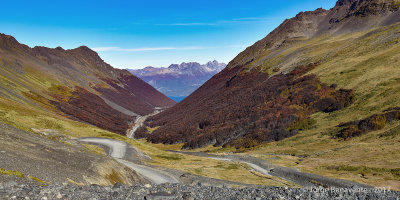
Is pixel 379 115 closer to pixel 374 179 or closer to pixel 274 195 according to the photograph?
pixel 374 179

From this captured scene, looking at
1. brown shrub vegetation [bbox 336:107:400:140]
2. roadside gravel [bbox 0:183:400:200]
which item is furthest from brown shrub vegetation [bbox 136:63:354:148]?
roadside gravel [bbox 0:183:400:200]

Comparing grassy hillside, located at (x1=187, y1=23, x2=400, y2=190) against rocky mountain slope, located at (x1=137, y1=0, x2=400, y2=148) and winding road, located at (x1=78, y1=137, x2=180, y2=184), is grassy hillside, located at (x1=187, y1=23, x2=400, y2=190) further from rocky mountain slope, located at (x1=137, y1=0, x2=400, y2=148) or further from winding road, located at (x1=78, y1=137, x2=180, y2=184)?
winding road, located at (x1=78, y1=137, x2=180, y2=184)

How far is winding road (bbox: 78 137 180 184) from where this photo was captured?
36678mm

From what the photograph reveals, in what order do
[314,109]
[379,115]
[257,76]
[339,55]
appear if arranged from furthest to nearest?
[257,76] < [339,55] < [314,109] < [379,115]

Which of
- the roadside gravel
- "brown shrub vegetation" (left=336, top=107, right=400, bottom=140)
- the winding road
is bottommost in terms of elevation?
the winding road

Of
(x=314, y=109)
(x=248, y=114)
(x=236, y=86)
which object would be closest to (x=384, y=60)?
(x=314, y=109)

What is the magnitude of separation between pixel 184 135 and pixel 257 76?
63.0 m

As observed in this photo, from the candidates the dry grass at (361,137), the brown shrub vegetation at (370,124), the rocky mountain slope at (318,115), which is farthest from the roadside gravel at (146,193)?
the brown shrub vegetation at (370,124)

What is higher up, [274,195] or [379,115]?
[379,115]

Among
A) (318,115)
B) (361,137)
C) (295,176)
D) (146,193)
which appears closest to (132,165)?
(146,193)

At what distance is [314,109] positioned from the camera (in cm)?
9119

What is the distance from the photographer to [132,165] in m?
43.0

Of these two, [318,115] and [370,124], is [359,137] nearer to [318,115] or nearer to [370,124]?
[370,124]

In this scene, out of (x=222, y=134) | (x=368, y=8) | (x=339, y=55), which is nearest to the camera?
(x=222, y=134)
